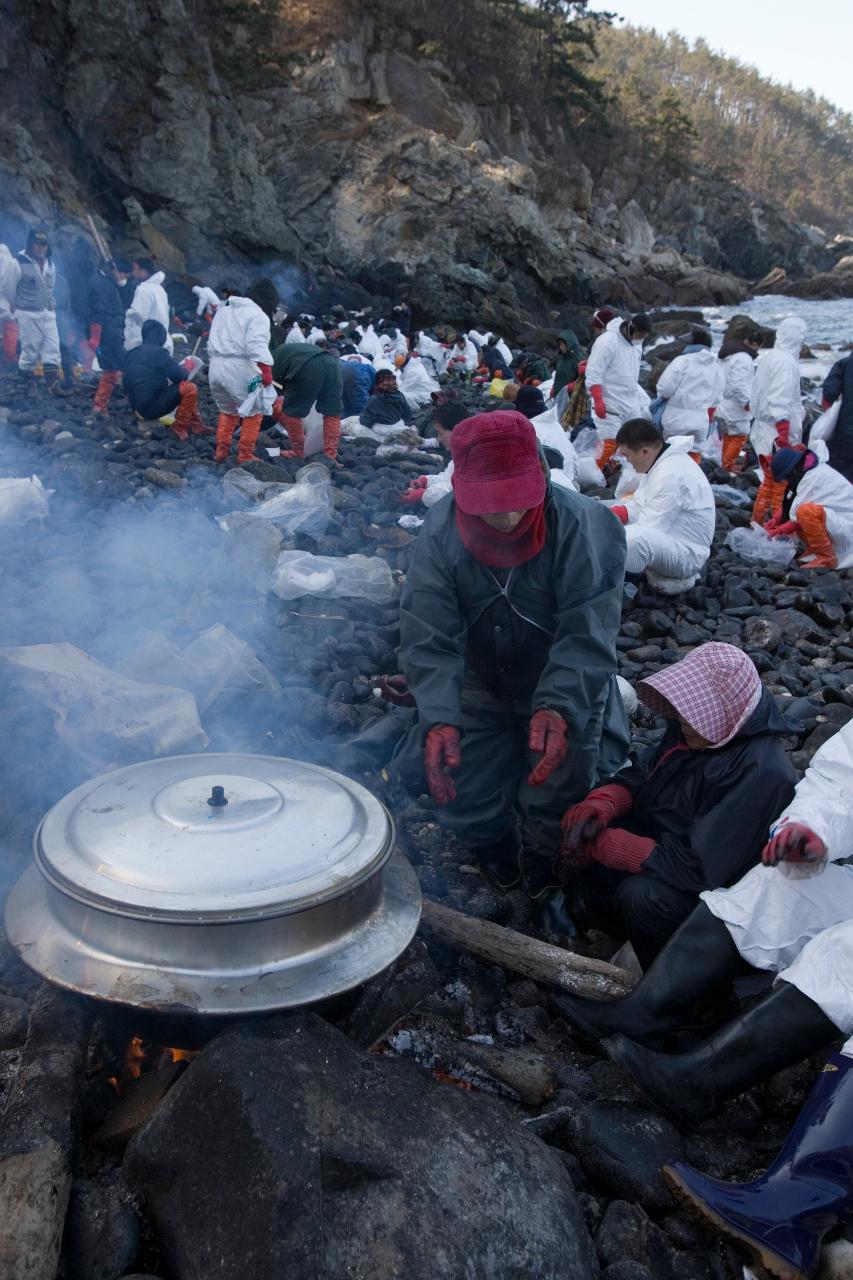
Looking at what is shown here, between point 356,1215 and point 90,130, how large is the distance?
3101cm

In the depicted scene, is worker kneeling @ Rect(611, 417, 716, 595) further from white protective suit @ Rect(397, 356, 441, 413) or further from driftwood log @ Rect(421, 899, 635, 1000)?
white protective suit @ Rect(397, 356, 441, 413)

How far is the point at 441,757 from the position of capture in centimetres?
353

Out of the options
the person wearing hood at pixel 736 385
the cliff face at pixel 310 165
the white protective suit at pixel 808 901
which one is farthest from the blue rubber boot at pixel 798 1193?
the cliff face at pixel 310 165

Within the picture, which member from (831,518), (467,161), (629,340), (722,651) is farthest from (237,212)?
(722,651)

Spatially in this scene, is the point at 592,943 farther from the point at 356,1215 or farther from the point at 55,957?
the point at 55,957

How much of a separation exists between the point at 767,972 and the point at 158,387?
10.0 meters

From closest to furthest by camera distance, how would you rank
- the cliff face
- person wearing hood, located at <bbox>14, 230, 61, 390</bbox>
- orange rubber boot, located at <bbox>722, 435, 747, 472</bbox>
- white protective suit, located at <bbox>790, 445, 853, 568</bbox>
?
1. white protective suit, located at <bbox>790, 445, 853, 568</bbox>
2. orange rubber boot, located at <bbox>722, 435, 747, 472</bbox>
3. person wearing hood, located at <bbox>14, 230, 61, 390</bbox>
4. the cliff face

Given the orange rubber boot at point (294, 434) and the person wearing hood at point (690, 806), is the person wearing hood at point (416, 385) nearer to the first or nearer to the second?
the orange rubber boot at point (294, 434)

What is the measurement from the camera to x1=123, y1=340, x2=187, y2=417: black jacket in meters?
10.8

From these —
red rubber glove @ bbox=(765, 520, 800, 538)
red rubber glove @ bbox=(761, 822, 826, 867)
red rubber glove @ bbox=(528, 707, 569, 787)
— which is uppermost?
red rubber glove @ bbox=(761, 822, 826, 867)

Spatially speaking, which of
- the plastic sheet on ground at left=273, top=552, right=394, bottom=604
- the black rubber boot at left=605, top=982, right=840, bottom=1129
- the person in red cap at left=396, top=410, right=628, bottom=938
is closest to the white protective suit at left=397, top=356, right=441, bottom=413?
the plastic sheet on ground at left=273, top=552, right=394, bottom=604

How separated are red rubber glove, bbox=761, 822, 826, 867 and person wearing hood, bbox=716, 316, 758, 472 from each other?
1024cm

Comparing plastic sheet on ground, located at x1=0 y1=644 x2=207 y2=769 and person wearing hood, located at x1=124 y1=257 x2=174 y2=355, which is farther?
person wearing hood, located at x1=124 y1=257 x2=174 y2=355

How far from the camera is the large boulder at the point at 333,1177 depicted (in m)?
1.93
